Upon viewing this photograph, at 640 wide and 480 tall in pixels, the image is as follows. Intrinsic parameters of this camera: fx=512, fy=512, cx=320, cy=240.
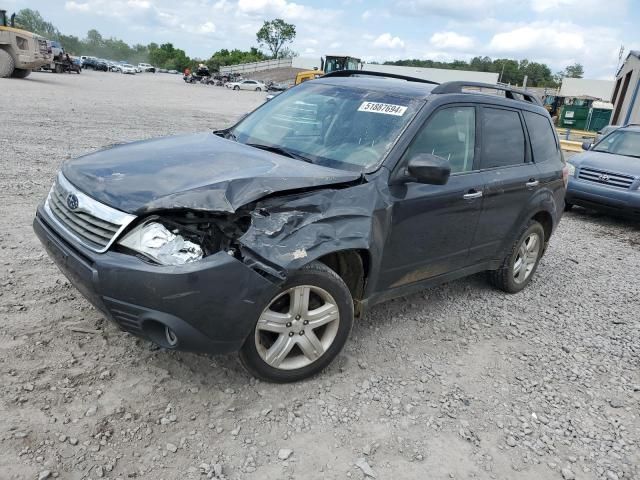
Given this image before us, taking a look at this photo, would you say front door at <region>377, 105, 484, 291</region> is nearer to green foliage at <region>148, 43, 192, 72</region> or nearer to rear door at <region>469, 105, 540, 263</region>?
rear door at <region>469, 105, 540, 263</region>

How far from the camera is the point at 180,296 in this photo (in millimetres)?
2514

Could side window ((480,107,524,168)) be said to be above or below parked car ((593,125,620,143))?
above

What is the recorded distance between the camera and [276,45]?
113250 millimetres

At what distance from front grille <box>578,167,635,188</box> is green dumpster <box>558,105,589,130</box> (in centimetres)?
2577

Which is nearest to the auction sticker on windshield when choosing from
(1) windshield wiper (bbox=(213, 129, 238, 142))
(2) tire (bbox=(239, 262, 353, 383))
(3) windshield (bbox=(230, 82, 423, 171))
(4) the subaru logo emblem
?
(3) windshield (bbox=(230, 82, 423, 171))

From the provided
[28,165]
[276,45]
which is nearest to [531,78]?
[276,45]

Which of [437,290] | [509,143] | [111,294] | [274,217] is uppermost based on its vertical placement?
[509,143]

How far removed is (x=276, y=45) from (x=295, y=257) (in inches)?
4686

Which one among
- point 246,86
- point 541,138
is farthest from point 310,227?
point 246,86

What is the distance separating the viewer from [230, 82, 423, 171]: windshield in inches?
137

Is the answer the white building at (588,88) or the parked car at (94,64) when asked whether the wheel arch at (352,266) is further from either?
the parked car at (94,64)

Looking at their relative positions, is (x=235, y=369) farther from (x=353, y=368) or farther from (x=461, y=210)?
(x=461, y=210)

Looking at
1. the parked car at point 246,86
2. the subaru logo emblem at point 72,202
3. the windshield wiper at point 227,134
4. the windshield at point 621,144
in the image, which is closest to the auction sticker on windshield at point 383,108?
the windshield wiper at point 227,134

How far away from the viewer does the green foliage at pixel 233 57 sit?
94.8 metres
